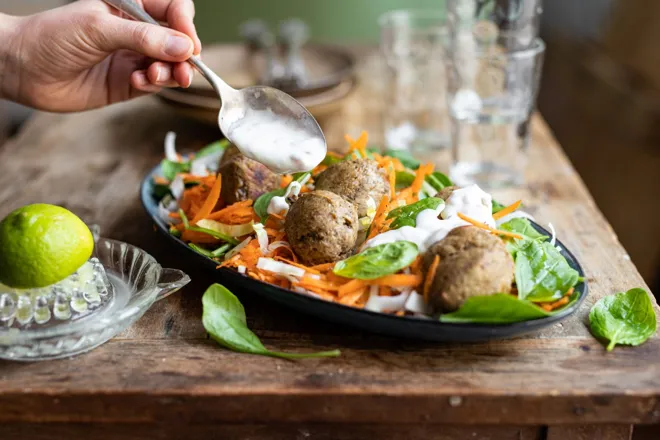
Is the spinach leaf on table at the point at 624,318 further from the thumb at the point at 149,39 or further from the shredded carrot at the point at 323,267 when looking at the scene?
the thumb at the point at 149,39

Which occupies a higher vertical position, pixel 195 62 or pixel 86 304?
pixel 195 62

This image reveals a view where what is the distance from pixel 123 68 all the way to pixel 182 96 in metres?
0.55

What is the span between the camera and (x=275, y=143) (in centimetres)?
191

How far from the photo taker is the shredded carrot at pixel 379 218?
5.59 ft

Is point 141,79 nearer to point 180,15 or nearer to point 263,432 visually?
point 180,15

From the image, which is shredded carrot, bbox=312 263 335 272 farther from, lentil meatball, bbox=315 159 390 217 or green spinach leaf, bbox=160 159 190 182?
green spinach leaf, bbox=160 159 190 182

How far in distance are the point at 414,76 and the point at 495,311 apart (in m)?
1.96

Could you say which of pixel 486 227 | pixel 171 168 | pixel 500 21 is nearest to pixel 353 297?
pixel 486 227

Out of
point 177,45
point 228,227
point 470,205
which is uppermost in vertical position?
point 177,45

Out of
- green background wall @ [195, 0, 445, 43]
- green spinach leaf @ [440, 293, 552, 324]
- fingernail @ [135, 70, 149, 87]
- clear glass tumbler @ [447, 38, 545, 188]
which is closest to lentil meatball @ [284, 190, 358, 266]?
green spinach leaf @ [440, 293, 552, 324]

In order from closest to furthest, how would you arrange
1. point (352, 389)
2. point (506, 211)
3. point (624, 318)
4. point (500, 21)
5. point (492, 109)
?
point (352, 389) < point (624, 318) < point (506, 211) < point (500, 21) < point (492, 109)

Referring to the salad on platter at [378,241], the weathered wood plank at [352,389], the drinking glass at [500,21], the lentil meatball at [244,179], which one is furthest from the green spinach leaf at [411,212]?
the drinking glass at [500,21]

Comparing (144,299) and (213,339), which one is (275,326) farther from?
(144,299)

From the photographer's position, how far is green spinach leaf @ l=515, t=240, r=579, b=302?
153 cm
